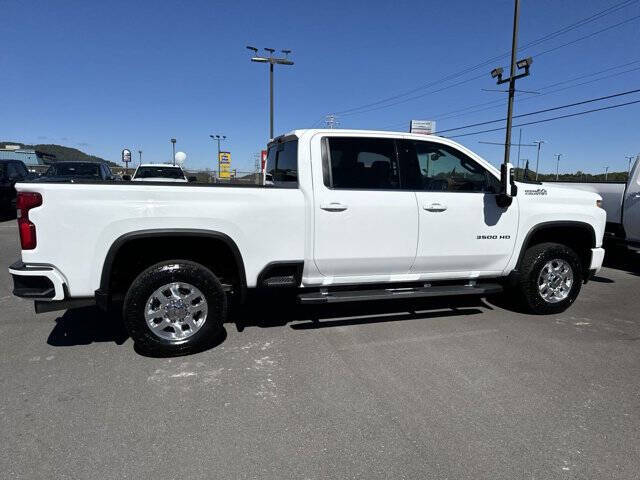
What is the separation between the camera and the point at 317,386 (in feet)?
11.5

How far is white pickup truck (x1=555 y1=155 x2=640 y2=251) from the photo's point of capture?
7.86 metres

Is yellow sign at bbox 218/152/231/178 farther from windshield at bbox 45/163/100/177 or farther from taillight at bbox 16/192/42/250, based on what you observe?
taillight at bbox 16/192/42/250

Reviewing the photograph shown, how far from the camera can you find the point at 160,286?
12.8ft

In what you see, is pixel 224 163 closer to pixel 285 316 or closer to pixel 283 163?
pixel 283 163

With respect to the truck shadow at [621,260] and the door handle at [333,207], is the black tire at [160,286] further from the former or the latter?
the truck shadow at [621,260]

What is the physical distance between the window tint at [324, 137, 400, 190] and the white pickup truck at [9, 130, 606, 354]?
0.01m

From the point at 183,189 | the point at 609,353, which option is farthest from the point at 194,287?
the point at 609,353

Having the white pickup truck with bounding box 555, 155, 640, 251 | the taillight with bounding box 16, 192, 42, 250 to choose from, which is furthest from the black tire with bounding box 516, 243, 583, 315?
the taillight with bounding box 16, 192, 42, 250

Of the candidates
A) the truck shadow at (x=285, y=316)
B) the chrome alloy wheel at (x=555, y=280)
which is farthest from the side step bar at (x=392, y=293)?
the chrome alloy wheel at (x=555, y=280)

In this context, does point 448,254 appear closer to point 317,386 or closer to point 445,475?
point 317,386

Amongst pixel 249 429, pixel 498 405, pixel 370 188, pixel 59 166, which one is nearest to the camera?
pixel 249 429

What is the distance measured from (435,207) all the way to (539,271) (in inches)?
63.0

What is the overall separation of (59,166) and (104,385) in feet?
44.4

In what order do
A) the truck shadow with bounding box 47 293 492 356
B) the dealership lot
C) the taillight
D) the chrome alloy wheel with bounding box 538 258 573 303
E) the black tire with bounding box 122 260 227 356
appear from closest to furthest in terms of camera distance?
the dealership lot < the taillight < the black tire with bounding box 122 260 227 356 < the truck shadow with bounding box 47 293 492 356 < the chrome alloy wheel with bounding box 538 258 573 303
